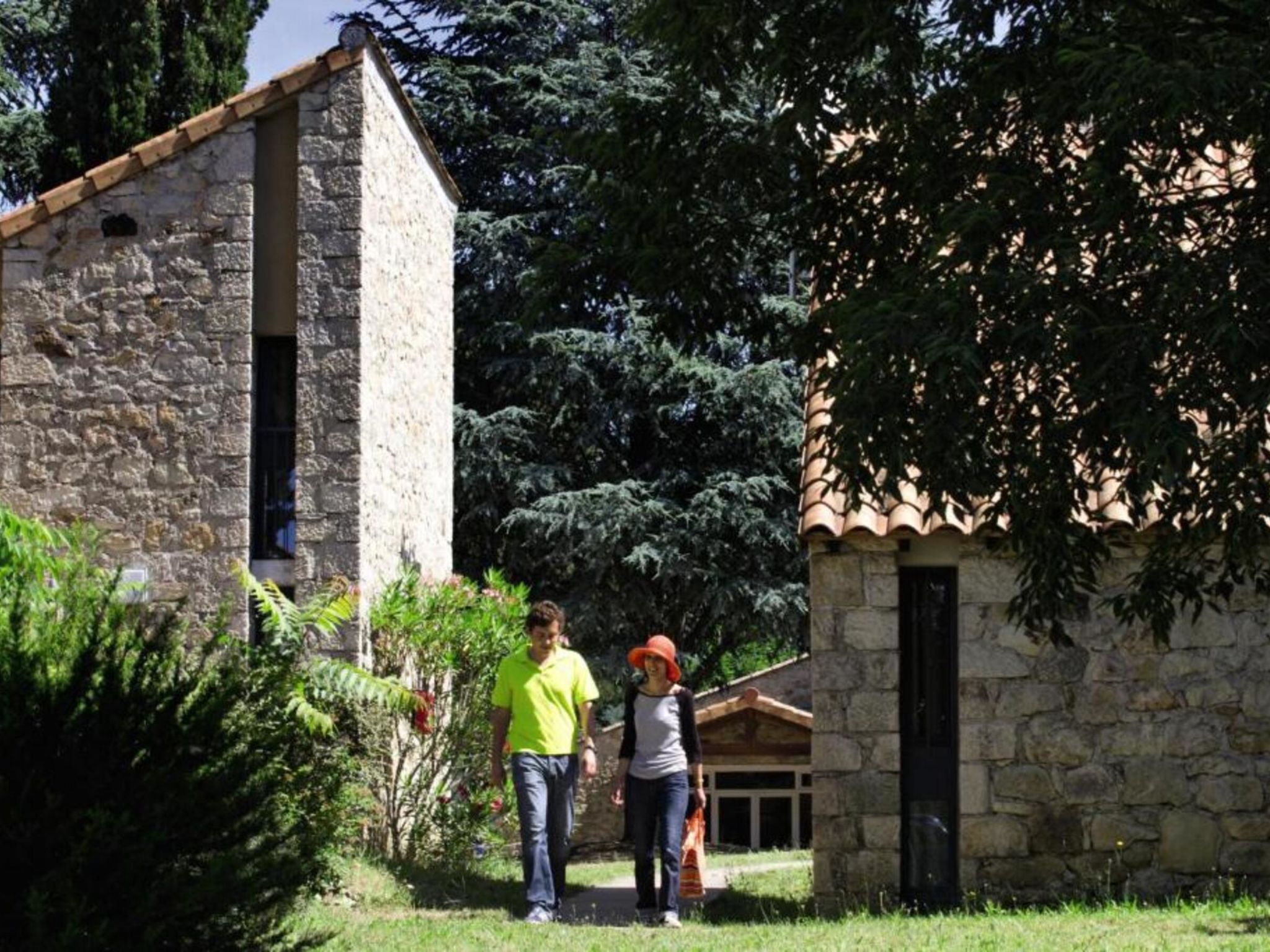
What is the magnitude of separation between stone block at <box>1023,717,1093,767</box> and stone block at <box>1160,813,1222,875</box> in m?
0.67

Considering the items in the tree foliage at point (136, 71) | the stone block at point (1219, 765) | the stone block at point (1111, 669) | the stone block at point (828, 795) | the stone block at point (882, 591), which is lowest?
the stone block at point (828, 795)

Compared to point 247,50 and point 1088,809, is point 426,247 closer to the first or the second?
point 247,50

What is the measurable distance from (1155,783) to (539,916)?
13.2 ft

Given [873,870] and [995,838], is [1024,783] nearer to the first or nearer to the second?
[995,838]

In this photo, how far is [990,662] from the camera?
11281 mm

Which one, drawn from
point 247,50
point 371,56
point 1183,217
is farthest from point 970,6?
point 247,50

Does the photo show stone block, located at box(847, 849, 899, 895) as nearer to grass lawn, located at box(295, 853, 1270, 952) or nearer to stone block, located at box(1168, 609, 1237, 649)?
grass lawn, located at box(295, 853, 1270, 952)

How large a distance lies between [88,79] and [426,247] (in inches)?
223

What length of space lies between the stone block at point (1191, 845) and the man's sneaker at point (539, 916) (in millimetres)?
3942

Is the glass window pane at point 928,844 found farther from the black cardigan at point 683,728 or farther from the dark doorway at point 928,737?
the black cardigan at point 683,728

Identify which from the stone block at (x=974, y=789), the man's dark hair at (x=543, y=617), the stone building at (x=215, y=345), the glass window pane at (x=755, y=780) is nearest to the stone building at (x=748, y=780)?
the glass window pane at (x=755, y=780)

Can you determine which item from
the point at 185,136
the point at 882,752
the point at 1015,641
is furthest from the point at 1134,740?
the point at 185,136

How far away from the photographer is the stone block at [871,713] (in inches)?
445

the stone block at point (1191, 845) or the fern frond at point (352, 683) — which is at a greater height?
the fern frond at point (352, 683)
